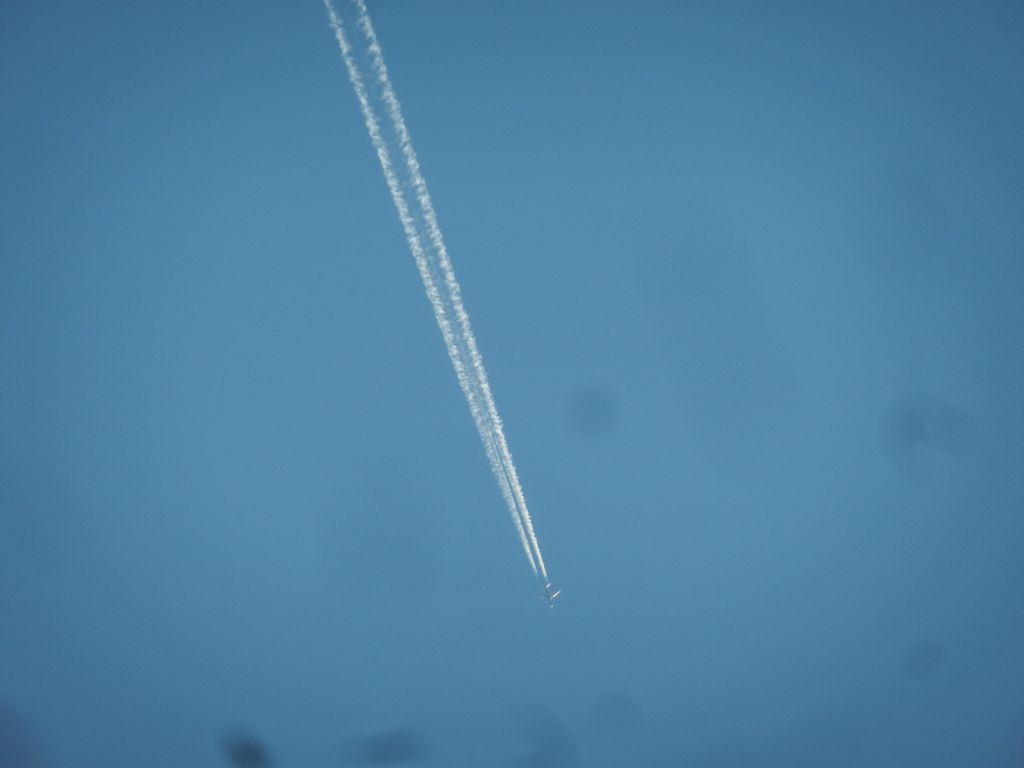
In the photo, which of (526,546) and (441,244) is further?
(526,546)

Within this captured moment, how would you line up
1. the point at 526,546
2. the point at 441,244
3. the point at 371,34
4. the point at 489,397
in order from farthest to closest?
the point at 526,546 < the point at 489,397 < the point at 441,244 < the point at 371,34

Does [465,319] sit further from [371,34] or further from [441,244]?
[371,34]

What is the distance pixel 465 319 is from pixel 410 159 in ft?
9.80

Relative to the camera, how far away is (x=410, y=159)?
953 centimetres

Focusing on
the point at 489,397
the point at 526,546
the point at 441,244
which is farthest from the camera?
the point at 526,546

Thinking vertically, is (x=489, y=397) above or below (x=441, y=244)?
below

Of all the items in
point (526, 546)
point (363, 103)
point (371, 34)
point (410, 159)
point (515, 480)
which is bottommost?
point (526, 546)

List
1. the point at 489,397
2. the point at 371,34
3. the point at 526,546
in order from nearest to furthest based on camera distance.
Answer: the point at 371,34
the point at 489,397
the point at 526,546

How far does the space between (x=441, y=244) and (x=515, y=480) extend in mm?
5146

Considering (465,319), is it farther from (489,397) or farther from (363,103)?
(363,103)

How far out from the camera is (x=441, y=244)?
10.1 metres

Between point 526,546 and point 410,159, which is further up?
point 410,159

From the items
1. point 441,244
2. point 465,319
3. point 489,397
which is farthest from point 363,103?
point 489,397

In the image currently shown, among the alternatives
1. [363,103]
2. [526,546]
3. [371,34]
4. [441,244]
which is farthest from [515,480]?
[371,34]
